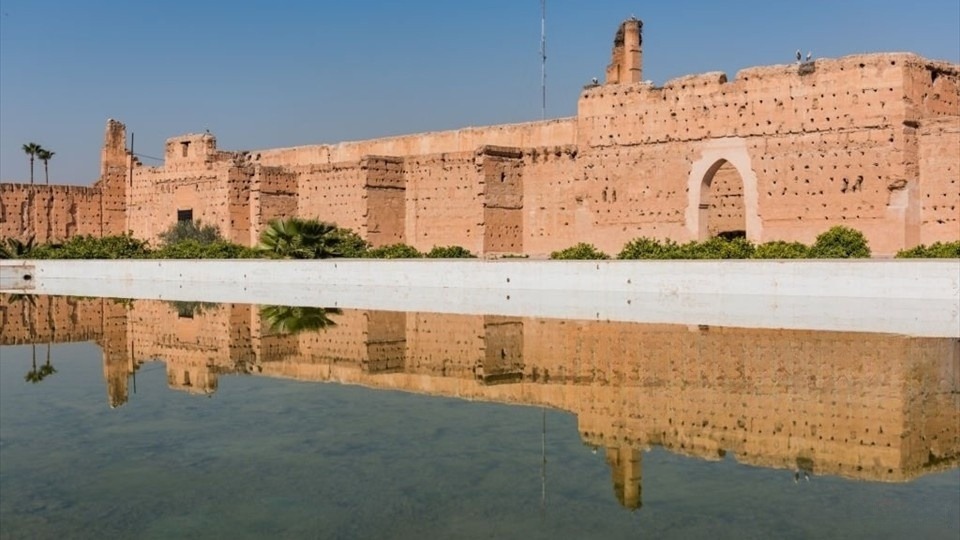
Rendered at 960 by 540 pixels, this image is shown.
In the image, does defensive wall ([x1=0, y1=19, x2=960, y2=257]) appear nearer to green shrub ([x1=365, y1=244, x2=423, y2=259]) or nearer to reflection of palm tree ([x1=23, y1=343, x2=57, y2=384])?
green shrub ([x1=365, y1=244, x2=423, y2=259])

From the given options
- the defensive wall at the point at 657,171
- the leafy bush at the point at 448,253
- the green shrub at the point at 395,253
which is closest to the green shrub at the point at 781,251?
the defensive wall at the point at 657,171

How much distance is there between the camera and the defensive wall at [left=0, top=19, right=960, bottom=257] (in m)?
20.2

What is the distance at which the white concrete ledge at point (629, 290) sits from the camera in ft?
45.6

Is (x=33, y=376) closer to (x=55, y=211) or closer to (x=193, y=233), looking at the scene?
(x=193, y=233)

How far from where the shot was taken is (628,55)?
26328 millimetres

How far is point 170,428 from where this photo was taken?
7.20 metres

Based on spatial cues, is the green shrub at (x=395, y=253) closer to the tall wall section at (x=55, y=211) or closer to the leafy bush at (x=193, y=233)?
the leafy bush at (x=193, y=233)

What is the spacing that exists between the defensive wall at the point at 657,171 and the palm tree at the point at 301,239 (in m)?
3.91

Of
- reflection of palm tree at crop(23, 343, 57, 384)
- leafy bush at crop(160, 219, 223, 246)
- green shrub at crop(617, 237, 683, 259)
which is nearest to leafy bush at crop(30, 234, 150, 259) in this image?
leafy bush at crop(160, 219, 223, 246)

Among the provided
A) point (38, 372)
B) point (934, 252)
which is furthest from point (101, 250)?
point (934, 252)

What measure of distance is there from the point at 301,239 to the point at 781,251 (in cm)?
1108

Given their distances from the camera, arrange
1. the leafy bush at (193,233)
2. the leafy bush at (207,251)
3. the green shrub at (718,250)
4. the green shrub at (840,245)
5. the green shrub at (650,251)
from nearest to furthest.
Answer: the green shrub at (840,245) < the green shrub at (718,250) < the green shrub at (650,251) < the leafy bush at (207,251) < the leafy bush at (193,233)

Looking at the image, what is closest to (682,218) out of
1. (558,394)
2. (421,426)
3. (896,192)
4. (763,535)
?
(896,192)

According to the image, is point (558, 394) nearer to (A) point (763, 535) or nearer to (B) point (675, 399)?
(B) point (675, 399)
